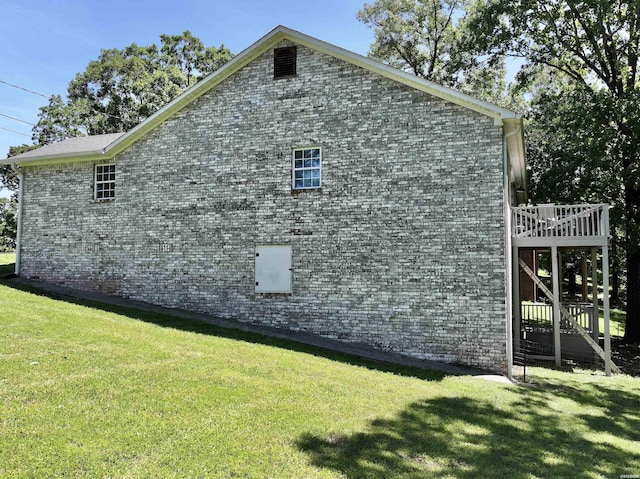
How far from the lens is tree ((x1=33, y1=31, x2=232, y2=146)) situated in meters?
32.1

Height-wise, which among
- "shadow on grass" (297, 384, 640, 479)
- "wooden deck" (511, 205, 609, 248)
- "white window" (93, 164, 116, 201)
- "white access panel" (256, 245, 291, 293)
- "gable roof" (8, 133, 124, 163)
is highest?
"gable roof" (8, 133, 124, 163)

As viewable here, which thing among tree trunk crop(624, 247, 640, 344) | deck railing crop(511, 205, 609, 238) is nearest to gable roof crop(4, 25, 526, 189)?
deck railing crop(511, 205, 609, 238)

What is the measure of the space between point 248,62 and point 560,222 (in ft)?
30.7

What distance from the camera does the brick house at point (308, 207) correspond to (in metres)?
11.0

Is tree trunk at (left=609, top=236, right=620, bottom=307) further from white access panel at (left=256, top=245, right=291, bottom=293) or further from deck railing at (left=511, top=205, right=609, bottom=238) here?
white access panel at (left=256, top=245, right=291, bottom=293)

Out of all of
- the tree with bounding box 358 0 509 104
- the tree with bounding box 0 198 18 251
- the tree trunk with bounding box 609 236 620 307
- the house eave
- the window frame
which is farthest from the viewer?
the tree with bounding box 0 198 18 251

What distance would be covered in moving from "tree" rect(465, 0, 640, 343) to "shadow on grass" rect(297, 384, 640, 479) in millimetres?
12019

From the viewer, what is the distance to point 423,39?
28.7m

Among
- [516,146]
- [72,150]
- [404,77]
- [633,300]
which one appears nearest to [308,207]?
[404,77]

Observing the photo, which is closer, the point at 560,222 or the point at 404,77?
the point at 404,77

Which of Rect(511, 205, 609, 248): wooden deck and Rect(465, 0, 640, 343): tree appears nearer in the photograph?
Rect(511, 205, 609, 248): wooden deck

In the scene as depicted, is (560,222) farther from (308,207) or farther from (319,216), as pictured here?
(308,207)

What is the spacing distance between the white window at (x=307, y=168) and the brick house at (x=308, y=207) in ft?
0.12

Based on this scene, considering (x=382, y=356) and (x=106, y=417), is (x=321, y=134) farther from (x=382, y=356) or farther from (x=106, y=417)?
(x=106, y=417)
